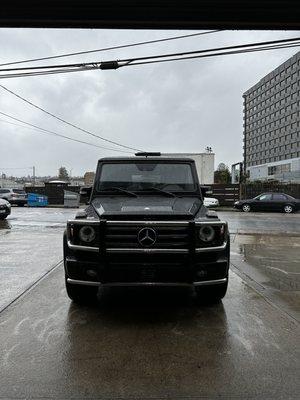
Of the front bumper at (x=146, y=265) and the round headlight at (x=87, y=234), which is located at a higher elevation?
the round headlight at (x=87, y=234)

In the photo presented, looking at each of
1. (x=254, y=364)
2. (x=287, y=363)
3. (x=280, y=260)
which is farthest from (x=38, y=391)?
(x=280, y=260)

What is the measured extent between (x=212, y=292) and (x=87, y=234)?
1.87 metres

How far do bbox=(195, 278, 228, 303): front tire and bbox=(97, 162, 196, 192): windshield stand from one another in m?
1.60

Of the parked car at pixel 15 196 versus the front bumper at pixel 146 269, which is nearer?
the front bumper at pixel 146 269

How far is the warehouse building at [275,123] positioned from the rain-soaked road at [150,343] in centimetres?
11176

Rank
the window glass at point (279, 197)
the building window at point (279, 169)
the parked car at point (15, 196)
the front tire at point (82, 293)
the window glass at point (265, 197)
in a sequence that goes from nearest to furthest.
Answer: the front tire at point (82, 293)
the window glass at point (279, 197)
the window glass at point (265, 197)
the parked car at point (15, 196)
the building window at point (279, 169)

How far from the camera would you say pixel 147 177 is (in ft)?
23.0

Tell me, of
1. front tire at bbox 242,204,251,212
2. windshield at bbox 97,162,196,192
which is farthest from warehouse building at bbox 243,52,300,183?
windshield at bbox 97,162,196,192

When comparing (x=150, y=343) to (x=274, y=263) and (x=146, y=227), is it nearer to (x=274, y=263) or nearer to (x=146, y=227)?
(x=146, y=227)

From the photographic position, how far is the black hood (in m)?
5.54

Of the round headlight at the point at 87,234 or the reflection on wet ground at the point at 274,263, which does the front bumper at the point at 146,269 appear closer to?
the round headlight at the point at 87,234

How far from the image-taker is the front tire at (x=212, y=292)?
236 inches

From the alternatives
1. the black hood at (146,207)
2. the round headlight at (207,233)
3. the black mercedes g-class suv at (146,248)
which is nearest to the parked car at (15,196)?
the black hood at (146,207)
